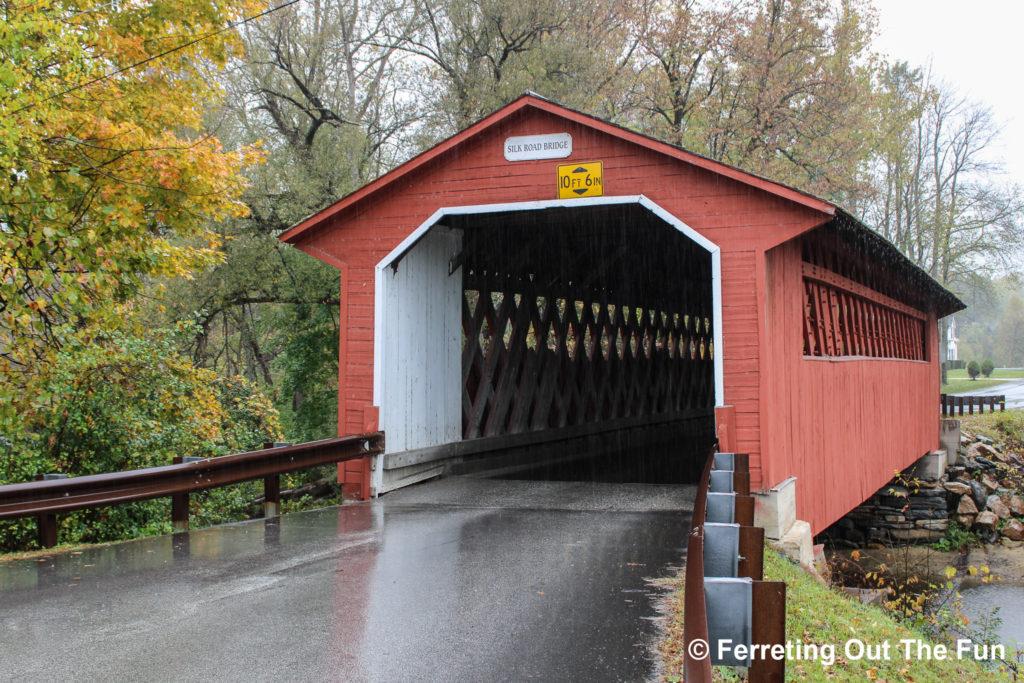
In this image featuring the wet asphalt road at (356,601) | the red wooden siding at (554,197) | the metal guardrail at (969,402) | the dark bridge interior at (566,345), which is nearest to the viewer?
the wet asphalt road at (356,601)

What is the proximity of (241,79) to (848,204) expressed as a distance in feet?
64.8

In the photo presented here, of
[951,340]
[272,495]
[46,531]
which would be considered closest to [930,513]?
[272,495]

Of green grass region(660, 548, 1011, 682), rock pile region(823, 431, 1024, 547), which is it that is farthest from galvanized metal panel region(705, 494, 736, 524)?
rock pile region(823, 431, 1024, 547)

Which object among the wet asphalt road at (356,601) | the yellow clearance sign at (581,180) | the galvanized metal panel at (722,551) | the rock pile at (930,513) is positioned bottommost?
the rock pile at (930,513)

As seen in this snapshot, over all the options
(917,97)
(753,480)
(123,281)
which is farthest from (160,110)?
(917,97)

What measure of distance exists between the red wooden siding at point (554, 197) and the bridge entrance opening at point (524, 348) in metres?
0.17

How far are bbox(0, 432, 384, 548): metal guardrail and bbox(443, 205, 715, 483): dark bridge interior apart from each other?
269cm

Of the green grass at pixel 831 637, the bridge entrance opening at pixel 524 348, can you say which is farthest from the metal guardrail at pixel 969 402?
the green grass at pixel 831 637

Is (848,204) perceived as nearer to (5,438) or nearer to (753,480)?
(753,480)

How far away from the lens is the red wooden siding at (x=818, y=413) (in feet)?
25.3

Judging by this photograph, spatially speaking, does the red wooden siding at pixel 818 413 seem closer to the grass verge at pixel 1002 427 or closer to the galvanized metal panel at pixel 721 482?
the galvanized metal panel at pixel 721 482

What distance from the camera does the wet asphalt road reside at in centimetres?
375

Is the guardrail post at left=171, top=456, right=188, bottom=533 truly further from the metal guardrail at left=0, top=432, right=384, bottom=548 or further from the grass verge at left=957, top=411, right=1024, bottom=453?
the grass verge at left=957, top=411, right=1024, bottom=453

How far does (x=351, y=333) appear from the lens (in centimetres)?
883
